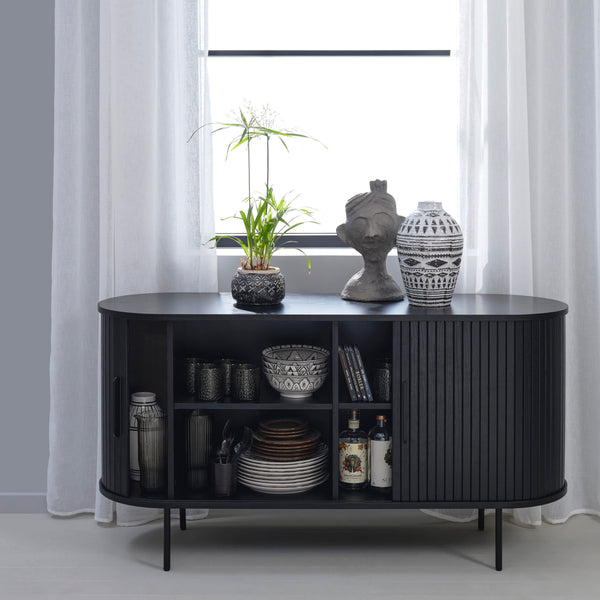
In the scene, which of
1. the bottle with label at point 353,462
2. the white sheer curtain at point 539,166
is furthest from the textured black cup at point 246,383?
the white sheer curtain at point 539,166

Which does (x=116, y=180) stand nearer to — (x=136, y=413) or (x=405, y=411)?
(x=136, y=413)

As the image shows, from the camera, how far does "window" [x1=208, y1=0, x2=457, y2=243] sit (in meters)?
2.86

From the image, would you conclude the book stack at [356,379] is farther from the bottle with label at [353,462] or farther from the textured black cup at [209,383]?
the textured black cup at [209,383]

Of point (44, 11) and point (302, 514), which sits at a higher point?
point (44, 11)

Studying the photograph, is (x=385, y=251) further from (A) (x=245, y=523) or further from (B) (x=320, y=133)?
(A) (x=245, y=523)

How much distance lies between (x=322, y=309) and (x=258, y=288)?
8.3 inches

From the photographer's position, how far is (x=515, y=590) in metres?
2.29

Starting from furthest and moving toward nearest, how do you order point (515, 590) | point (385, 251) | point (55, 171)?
point (55, 171)
point (385, 251)
point (515, 590)

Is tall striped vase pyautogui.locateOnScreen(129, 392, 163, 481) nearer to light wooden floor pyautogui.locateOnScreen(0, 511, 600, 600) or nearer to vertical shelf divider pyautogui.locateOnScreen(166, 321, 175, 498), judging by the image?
vertical shelf divider pyautogui.locateOnScreen(166, 321, 175, 498)

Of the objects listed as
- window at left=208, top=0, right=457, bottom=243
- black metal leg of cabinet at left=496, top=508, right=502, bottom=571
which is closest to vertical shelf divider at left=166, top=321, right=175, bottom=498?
window at left=208, top=0, right=457, bottom=243

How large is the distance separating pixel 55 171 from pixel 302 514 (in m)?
1.44

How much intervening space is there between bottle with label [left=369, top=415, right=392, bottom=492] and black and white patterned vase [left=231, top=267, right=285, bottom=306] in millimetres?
512

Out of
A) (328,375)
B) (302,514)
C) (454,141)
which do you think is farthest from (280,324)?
(454,141)

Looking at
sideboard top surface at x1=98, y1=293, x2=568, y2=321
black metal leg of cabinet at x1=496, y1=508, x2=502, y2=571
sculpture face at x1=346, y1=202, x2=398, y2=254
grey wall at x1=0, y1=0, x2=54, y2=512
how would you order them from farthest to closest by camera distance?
1. grey wall at x1=0, y1=0, x2=54, y2=512
2. sculpture face at x1=346, y1=202, x2=398, y2=254
3. black metal leg of cabinet at x1=496, y1=508, x2=502, y2=571
4. sideboard top surface at x1=98, y1=293, x2=568, y2=321
